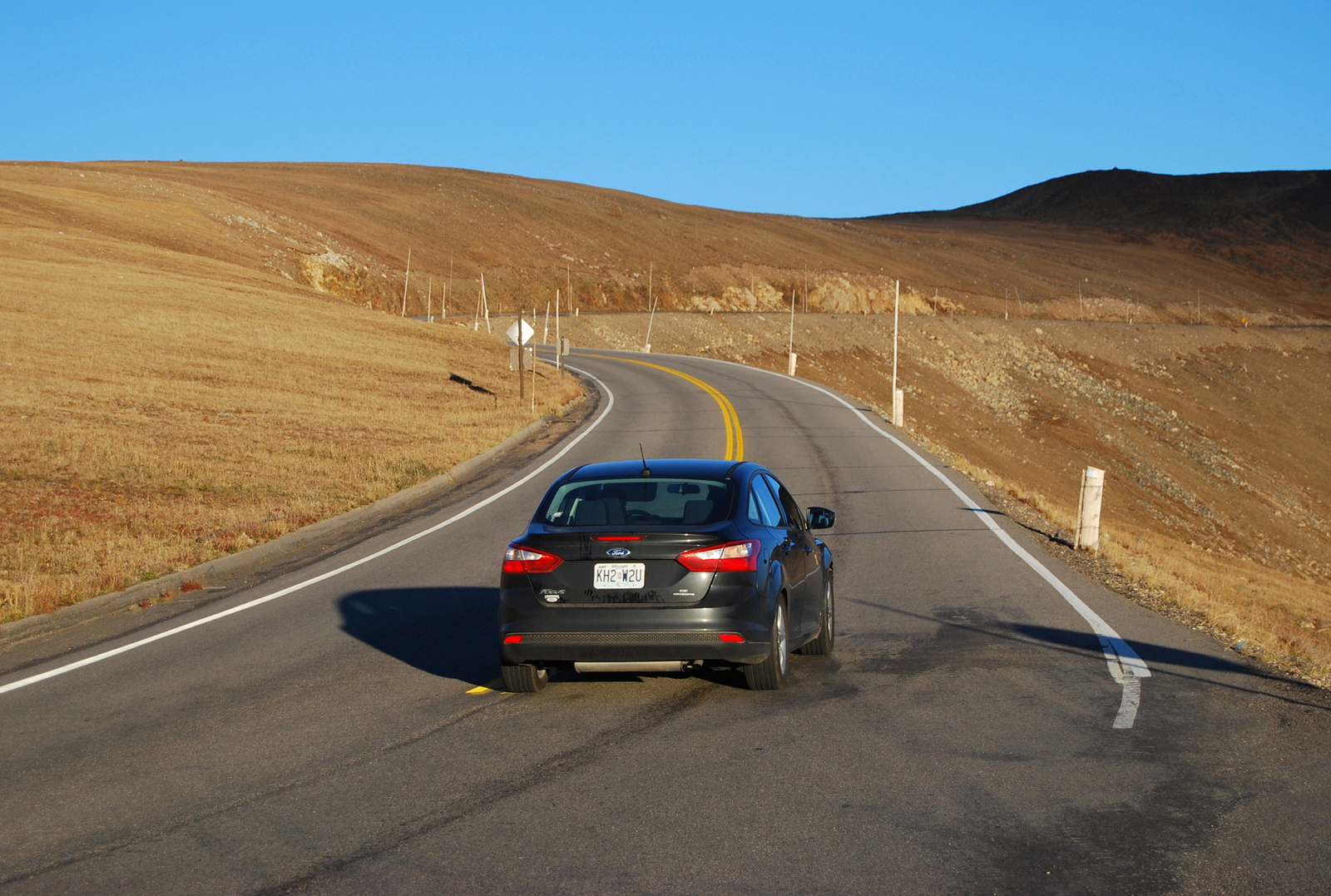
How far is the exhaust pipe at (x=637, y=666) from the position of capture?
25.7ft

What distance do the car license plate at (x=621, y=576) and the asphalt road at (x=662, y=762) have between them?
2.72 ft

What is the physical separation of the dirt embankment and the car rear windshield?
225 inches

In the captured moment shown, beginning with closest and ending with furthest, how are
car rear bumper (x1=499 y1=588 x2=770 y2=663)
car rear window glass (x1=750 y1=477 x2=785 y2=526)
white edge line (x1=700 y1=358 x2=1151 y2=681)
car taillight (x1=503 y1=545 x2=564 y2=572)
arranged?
car rear bumper (x1=499 y1=588 x2=770 y2=663)
car taillight (x1=503 y1=545 x2=564 y2=572)
car rear window glass (x1=750 y1=477 x2=785 y2=526)
white edge line (x1=700 y1=358 x2=1151 y2=681)

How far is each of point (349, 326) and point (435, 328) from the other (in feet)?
20.3

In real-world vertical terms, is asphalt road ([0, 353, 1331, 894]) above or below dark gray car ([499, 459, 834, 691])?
below

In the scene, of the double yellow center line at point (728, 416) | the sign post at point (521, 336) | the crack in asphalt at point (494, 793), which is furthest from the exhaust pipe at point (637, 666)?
the sign post at point (521, 336)

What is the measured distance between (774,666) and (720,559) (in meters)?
0.89

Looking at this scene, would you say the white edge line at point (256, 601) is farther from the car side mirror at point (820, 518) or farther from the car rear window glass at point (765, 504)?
the car side mirror at point (820, 518)

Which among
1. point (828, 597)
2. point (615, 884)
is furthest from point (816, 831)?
point (828, 597)

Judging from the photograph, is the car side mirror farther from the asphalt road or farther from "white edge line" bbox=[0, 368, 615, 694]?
"white edge line" bbox=[0, 368, 615, 694]

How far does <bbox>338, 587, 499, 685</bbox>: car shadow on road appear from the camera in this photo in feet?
30.8

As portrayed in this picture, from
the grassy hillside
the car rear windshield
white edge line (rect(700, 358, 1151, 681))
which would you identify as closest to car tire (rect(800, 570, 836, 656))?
the car rear windshield

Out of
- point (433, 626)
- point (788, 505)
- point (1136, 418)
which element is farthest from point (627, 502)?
point (1136, 418)

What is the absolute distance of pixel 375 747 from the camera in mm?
7113
